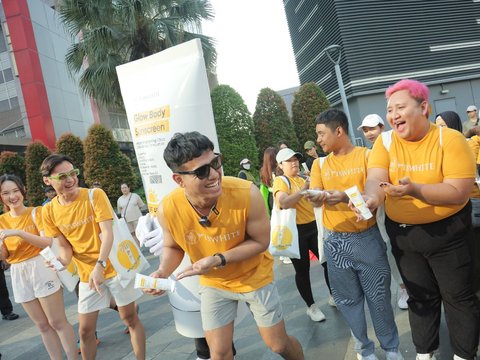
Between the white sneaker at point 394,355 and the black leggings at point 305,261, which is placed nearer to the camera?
the white sneaker at point 394,355

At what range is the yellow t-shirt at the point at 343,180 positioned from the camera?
2.75 metres

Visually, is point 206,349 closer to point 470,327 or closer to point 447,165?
point 470,327

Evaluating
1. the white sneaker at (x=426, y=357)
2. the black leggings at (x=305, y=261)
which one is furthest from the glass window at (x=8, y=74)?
the white sneaker at (x=426, y=357)

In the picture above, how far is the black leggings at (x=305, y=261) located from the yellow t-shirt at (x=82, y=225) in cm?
181

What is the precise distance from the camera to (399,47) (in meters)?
23.6

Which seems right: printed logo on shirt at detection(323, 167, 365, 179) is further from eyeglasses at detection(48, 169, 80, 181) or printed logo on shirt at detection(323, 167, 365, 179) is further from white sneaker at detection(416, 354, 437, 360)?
eyeglasses at detection(48, 169, 80, 181)

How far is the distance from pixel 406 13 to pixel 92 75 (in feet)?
64.8

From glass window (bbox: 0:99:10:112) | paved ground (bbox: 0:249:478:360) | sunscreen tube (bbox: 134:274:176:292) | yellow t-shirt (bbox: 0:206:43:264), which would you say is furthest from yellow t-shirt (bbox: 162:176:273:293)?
glass window (bbox: 0:99:10:112)

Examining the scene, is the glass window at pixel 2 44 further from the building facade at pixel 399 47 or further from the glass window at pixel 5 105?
the building facade at pixel 399 47

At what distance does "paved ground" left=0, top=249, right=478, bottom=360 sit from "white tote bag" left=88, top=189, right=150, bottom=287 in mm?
1094

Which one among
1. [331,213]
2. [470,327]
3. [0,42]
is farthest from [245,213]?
[0,42]

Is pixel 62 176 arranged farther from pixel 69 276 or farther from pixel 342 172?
pixel 342 172

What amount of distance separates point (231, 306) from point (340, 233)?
98cm

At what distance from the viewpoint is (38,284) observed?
11.3 ft
